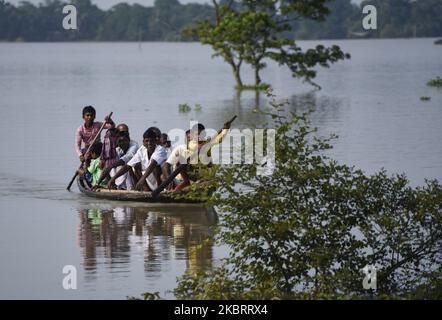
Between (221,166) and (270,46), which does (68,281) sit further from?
(270,46)

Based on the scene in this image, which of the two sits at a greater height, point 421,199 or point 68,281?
point 421,199

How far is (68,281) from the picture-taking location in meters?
13.3

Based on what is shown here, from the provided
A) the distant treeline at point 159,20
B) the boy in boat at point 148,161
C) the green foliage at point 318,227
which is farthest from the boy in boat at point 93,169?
the distant treeline at point 159,20

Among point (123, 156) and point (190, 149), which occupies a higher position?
point (190, 149)

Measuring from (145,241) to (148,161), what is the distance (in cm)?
249

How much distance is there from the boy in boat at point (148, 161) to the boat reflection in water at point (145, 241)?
396 millimetres

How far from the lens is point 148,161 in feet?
58.0

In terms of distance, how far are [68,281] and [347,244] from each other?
3107mm

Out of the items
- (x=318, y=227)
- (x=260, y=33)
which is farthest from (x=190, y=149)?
(x=260, y=33)

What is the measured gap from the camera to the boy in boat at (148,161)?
1742 cm

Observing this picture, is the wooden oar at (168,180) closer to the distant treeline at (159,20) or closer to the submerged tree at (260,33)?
the submerged tree at (260,33)

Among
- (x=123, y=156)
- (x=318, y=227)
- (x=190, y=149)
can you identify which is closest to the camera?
(x=318, y=227)

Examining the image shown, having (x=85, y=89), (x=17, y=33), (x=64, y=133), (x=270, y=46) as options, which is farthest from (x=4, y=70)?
(x=17, y=33)

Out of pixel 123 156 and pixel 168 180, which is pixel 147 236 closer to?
pixel 168 180
